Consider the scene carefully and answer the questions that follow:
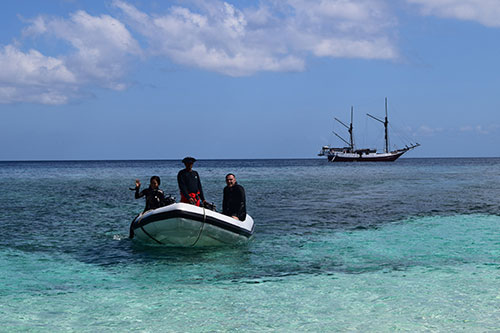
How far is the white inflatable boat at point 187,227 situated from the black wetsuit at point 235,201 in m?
0.32

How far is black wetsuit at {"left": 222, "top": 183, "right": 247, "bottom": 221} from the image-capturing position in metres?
13.3

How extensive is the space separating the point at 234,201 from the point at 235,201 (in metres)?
0.03

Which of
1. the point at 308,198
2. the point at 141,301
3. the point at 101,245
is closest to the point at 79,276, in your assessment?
the point at 141,301

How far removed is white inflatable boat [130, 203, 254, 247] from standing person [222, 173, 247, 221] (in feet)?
0.96

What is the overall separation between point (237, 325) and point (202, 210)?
204 inches

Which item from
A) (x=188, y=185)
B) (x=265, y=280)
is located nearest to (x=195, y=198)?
(x=188, y=185)

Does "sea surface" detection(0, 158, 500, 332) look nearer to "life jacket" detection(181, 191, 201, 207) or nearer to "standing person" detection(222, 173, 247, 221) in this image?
"standing person" detection(222, 173, 247, 221)

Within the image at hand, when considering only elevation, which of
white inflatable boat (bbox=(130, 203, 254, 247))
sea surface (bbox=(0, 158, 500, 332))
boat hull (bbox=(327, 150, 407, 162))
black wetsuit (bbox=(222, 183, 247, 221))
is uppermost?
boat hull (bbox=(327, 150, 407, 162))

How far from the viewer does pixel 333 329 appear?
715 centimetres

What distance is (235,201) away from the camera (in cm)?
1345

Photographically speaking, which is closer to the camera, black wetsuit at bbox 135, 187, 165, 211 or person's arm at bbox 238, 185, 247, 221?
person's arm at bbox 238, 185, 247, 221

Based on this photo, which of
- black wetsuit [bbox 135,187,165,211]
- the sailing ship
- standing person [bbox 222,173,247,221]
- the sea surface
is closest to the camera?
the sea surface

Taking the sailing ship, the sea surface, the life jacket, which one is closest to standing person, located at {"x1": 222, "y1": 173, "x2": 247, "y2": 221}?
the life jacket

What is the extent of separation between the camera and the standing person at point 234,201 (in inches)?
524
